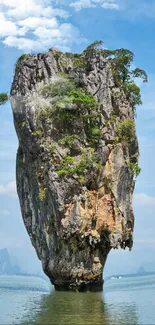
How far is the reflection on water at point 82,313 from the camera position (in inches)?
620

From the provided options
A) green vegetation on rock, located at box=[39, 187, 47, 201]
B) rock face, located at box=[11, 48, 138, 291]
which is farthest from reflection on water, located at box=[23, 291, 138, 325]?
green vegetation on rock, located at box=[39, 187, 47, 201]

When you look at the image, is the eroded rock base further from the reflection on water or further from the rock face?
→ the reflection on water

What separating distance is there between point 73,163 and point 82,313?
1040cm

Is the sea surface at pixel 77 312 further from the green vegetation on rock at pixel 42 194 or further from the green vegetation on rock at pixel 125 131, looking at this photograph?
the green vegetation on rock at pixel 125 131

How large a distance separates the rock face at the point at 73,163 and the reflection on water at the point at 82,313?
12.8 ft

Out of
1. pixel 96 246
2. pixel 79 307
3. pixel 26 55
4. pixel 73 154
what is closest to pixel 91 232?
pixel 96 246

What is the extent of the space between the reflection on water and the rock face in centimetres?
389

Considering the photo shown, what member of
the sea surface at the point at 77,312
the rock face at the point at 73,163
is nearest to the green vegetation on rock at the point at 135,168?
the rock face at the point at 73,163

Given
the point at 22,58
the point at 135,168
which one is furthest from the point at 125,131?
the point at 22,58

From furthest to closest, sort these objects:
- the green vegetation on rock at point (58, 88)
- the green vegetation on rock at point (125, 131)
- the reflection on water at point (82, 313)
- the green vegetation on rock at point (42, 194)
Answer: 1. the green vegetation on rock at point (125, 131)
2. the green vegetation on rock at point (58, 88)
3. the green vegetation on rock at point (42, 194)
4. the reflection on water at point (82, 313)

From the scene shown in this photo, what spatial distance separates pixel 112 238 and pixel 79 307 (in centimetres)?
780

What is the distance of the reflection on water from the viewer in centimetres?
1576

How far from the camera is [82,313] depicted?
17.7 meters

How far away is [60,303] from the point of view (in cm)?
2083
